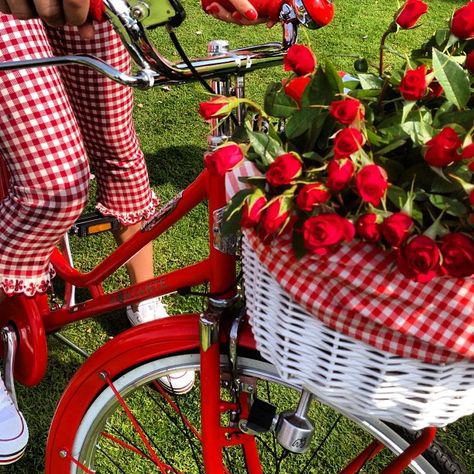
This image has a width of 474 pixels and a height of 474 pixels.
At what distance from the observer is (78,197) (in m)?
1.35

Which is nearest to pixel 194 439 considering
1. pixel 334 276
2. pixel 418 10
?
pixel 334 276

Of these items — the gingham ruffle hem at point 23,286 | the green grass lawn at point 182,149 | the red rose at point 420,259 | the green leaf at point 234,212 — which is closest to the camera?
the red rose at point 420,259

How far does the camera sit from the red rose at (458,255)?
0.63 metres

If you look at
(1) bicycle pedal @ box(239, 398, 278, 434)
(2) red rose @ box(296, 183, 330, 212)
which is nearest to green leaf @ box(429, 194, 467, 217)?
(2) red rose @ box(296, 183, 330, 212)

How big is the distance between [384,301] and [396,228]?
10 centimetres

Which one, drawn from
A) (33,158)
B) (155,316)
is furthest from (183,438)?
(33,158)

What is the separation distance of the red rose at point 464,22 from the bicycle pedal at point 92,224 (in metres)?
1.19

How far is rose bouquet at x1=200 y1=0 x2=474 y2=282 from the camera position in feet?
2.11

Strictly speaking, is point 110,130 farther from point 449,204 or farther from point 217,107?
point 449,204

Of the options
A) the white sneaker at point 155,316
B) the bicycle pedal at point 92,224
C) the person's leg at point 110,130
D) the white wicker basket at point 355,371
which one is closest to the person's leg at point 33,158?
the person's leg at point 110,130

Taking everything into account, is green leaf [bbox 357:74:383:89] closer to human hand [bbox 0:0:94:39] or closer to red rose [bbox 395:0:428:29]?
red rose [bbox 395:0:428:29]

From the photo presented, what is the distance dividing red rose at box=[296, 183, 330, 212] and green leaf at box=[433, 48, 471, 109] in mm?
188

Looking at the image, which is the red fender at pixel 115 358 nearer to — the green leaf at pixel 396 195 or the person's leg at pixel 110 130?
the green leaf at pixel 396 195

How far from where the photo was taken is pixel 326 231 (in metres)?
0.64
